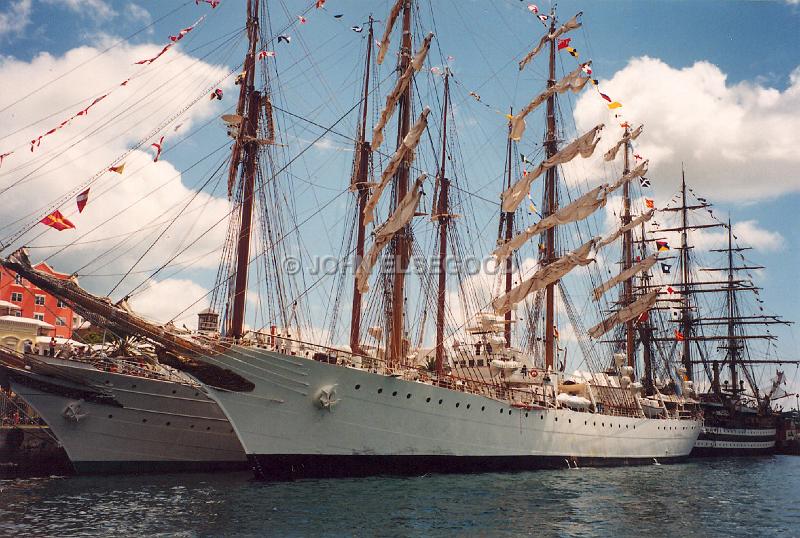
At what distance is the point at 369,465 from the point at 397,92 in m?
18.8

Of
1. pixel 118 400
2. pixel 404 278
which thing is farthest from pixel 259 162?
pixel 118 400

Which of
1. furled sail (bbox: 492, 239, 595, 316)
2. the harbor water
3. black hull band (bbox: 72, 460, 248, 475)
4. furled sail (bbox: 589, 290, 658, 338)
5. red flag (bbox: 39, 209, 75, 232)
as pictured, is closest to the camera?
the harbor water

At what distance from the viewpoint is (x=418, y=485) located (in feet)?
85.5

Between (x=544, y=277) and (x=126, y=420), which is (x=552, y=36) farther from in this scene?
(x=126, y=420)

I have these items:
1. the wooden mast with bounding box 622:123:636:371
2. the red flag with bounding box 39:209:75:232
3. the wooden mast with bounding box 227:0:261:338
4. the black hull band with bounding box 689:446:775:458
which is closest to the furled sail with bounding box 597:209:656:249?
the wooden mast with bounding box 622:123:636:371

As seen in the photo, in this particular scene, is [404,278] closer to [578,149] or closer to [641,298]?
[578,149]

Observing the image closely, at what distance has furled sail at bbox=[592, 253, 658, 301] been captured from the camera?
56.7 metres

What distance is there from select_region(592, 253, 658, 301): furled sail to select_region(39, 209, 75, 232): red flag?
43.4 m

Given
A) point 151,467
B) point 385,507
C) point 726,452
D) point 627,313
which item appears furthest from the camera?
point 726,452

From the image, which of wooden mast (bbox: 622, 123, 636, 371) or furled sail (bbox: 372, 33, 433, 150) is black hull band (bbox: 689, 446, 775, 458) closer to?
wooden mast (bbox: 622, 123, 636, 371)

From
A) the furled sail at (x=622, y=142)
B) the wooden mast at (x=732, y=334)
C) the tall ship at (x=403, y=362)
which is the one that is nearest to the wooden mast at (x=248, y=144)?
the tall ship at (x=403, y=362)

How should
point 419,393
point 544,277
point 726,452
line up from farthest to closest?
1. point 726,452
2. point 544,277
3. point 419,393

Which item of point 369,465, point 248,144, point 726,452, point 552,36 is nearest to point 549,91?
point 552,36

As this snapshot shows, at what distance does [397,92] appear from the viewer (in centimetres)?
3544
